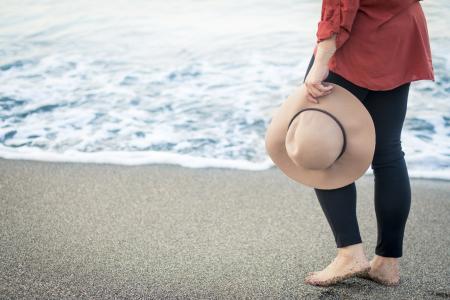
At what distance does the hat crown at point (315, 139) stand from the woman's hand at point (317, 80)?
59mm

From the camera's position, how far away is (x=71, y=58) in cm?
637

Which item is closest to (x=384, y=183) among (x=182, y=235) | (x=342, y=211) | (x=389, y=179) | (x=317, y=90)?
(x=389, y=179)

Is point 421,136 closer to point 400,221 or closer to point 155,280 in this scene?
point 400,221

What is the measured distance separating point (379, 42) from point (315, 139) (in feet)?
1.20

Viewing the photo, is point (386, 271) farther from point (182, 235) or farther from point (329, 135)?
point (182, 235)

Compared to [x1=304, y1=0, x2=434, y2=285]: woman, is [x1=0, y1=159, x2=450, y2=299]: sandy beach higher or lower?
lower

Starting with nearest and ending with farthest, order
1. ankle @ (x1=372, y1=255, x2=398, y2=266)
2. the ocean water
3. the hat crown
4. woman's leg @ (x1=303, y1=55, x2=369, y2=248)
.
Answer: the hat crown → woman's leg @ (x1=303, y1=55, x2=369, y2=248) → ankle @ (x1=372, y1=255, x2=398, y2=266) → the ocean water

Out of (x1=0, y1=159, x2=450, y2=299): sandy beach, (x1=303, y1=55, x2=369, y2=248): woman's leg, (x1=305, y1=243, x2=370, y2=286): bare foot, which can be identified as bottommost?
(x1=0, y1=159, x2=450, y2=299): sandy beach

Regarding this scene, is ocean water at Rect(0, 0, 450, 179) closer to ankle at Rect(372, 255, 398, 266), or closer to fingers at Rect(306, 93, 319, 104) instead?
ankle at Rect(372, 255, 398, 266)

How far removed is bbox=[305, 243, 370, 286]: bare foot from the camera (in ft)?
6.23

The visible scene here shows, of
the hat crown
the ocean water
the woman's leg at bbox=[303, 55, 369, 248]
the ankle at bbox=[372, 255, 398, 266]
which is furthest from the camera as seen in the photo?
the ocean water

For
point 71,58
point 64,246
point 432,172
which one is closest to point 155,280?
point 64,246

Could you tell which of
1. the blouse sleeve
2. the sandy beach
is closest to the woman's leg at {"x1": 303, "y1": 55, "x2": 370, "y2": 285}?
the sandy beach

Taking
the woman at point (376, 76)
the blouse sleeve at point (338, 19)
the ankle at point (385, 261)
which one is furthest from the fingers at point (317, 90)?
the ankle at point (385, 261)
